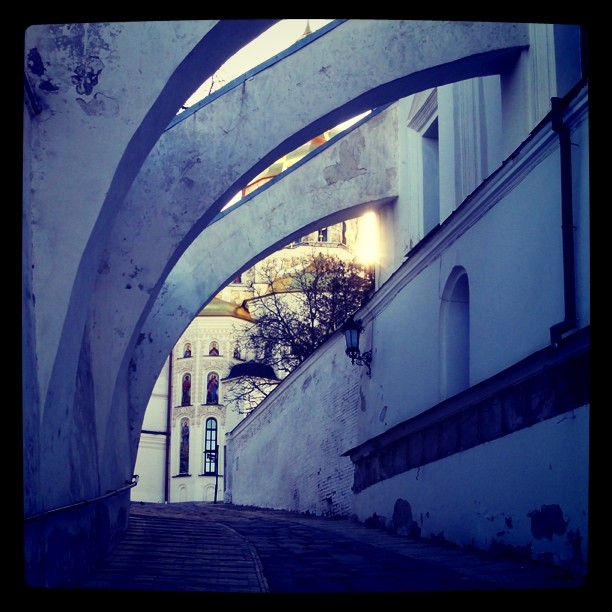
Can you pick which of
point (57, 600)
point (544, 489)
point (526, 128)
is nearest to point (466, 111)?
point (526, 128)

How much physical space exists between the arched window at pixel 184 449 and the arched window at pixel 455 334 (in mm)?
42263

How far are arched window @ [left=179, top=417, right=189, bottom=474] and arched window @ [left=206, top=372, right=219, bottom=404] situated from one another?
1.66 metres

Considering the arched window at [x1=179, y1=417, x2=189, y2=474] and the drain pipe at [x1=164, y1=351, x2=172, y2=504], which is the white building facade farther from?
the arched window at [x1=179, y1=417, x2=189, y2=474]

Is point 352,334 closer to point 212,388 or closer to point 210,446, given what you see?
point 210,446

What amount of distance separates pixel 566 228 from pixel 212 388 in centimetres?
4765

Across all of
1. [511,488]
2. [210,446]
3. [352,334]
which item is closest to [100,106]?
[511,488]

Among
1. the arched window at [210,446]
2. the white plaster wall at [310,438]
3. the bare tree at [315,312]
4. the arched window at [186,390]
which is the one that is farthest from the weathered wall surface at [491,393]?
the arched window at [186,390]

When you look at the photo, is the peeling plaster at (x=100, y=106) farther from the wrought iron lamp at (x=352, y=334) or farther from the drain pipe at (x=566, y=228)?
the wrought iron lamp at (x=352, y=334)

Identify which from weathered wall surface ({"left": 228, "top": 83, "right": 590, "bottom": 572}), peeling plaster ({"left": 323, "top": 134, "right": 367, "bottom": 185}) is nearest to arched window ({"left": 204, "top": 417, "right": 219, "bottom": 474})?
weathered wall surface ({"left": 228, "top": 83, "right": 590, "bottom": 572})

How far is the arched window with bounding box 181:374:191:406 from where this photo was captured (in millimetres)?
55594

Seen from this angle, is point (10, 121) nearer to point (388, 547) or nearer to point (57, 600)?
point (57, 600)

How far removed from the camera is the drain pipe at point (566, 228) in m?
8.54

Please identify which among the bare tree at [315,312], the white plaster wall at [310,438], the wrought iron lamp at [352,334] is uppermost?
the bare tree at [315,312]

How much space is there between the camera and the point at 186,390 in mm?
56031
